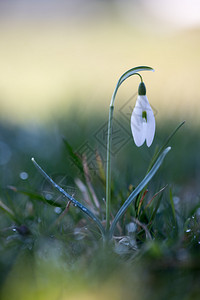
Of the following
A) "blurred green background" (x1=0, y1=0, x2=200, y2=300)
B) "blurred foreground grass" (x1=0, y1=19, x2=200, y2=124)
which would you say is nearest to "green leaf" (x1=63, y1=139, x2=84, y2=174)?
"blurred green background" (x1=0, y1=0, x2=200, y2=300)

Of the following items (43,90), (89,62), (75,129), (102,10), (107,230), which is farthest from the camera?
(102,10)

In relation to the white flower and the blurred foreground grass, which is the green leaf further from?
the blurred foreground grass

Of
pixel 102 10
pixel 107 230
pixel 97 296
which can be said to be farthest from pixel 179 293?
pixel 102 10

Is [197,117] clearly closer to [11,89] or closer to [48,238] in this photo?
[48,238]

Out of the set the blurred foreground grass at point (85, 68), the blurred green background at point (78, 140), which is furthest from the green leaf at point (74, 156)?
the blurred foreground grass at point (85, 68)

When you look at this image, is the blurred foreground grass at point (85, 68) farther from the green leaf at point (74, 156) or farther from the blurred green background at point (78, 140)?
the green leaf at point (74, 156)

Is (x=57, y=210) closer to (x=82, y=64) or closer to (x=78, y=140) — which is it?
(x=78, y=140)

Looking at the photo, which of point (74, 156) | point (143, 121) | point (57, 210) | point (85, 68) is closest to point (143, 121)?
point (143, 121)
